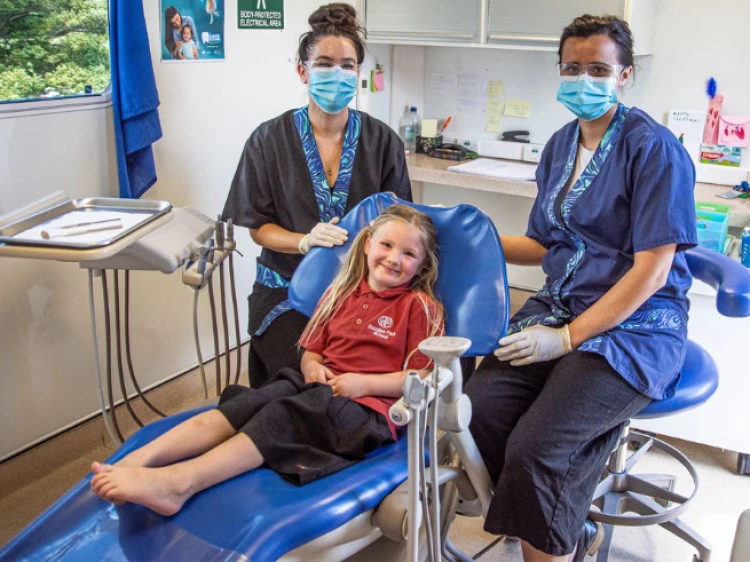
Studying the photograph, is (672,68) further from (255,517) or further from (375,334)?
(255,517)

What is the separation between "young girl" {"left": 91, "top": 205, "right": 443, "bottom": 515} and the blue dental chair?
0.14ft

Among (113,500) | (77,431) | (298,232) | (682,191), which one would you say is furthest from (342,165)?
(77,431)

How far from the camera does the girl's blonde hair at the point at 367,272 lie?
1.76 m

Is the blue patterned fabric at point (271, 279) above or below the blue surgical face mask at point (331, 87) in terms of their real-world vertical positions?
below

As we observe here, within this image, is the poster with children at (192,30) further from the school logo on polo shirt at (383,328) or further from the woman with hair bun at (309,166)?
the school logo on polo shirt at (383,328)

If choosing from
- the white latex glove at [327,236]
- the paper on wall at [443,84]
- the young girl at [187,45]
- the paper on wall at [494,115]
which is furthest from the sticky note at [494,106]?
the white latex glove at [327,236]

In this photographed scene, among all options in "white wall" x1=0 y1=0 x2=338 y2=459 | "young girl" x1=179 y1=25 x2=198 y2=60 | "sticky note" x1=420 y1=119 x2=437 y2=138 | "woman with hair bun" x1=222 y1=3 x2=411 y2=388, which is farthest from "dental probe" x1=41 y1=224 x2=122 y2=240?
"sticky note" x1=420 y1=119 x2=437 y2=138

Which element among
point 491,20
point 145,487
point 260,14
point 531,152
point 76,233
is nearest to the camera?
point 145,487

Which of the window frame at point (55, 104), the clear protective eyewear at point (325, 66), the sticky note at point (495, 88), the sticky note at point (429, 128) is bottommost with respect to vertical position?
the sticky note at point (429, 128)

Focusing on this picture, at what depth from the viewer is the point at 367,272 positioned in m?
1.88

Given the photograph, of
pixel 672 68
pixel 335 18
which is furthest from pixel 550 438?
pixel 672 68

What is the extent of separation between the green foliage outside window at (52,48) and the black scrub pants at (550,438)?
1481mm

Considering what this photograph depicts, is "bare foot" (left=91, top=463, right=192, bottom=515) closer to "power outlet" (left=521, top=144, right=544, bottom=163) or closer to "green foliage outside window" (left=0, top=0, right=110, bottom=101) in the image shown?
"green foliage outside window" (left=0, top=0, right=110, bottom=101)

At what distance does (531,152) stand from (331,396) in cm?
207
